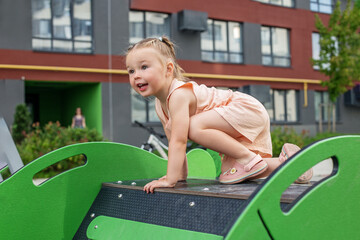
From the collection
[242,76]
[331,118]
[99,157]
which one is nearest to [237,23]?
[242,76]

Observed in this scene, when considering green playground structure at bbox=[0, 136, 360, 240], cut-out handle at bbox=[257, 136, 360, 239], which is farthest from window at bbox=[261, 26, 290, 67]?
cut-out handle at bbox=[257, 136, 360, 239]

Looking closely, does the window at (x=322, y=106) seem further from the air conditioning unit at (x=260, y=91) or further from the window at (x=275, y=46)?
the air conditioning unit at (x=260, y=91)

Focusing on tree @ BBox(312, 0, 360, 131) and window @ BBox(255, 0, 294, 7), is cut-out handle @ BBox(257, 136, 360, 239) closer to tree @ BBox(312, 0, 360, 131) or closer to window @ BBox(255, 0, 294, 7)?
tree @ BBox(312, 0, 360, 131)

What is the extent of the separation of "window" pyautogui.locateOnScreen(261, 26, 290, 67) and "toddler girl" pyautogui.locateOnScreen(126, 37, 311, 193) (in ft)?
50.4

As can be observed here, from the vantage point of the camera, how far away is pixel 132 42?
47.4 feet

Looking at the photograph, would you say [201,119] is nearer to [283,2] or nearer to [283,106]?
[283,106]

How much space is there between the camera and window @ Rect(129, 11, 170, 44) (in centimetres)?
1447

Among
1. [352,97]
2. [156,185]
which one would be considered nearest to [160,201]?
[156,185]

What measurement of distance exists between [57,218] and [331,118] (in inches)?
736

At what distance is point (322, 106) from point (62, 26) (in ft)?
38.4

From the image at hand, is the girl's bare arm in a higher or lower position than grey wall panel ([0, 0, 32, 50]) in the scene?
lower

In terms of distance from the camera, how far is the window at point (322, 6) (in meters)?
19.0

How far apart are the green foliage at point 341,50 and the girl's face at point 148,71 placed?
1532cm

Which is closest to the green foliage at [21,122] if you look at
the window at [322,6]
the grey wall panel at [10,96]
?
the grey wall panel at [10,96]
